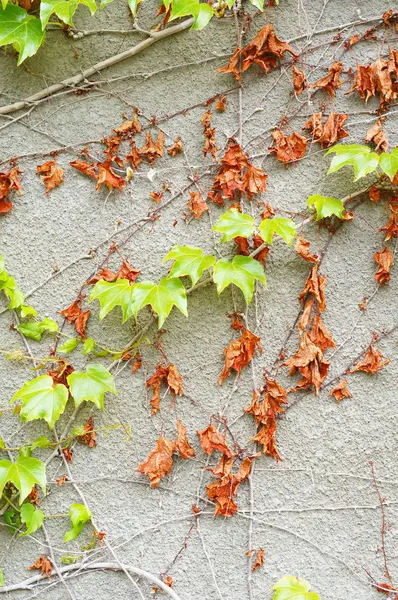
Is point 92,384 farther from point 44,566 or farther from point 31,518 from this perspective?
point 44,566

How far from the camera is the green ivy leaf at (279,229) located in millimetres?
1952

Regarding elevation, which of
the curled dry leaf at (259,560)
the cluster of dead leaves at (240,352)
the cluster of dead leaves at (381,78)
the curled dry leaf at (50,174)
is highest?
the curled dry leaf at (50,174)

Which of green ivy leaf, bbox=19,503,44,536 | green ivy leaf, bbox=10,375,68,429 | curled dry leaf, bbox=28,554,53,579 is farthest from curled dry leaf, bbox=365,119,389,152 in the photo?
curled dry leaf, bbox=28,554,53,579

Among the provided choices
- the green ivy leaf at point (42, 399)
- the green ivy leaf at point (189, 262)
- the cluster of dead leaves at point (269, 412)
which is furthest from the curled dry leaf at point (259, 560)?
the green ivy leaf at point (189, 262)

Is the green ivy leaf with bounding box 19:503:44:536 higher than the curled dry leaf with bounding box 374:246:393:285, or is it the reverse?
the curled dry leaf with bounding box 374:246:393:285

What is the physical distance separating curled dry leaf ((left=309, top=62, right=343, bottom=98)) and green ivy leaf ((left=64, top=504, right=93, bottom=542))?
5.88ft

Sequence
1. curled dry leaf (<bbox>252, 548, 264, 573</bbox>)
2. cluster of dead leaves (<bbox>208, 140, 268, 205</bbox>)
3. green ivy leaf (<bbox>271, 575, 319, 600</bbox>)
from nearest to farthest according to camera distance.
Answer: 1. green ivy leaf (<bbox>271, 575, 319, 600</bbox>)
2. curled dry leaf (<bbox>252, 548, 264, 573</bbox>)
3. cluster of dead leaves (<bbox>208, 140, 268, 205</bbox>)

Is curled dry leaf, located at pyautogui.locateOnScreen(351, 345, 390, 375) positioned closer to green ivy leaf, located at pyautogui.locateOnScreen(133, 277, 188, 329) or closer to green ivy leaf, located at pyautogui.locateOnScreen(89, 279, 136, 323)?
green ivy leaf, located at pyautogui.locateOnScreen(133, 277, 188, 329)

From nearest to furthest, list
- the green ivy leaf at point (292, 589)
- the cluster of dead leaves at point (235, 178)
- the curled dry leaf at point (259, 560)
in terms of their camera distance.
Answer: the green ivy leaf at point (292, 589) → the curled dry leaf at point (259, 560) → the cluster of dead leaves at point (235, 178)

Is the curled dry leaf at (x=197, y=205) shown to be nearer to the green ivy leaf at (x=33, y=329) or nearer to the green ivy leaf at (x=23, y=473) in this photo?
the green ivy leaf at (x=33, y=329)

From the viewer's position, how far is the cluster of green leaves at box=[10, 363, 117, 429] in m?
1.97

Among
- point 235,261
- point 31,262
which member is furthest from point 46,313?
point 235,261

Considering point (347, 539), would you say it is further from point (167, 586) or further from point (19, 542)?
point (19, 542)

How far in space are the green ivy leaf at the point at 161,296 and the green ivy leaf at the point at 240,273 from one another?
138 mm
